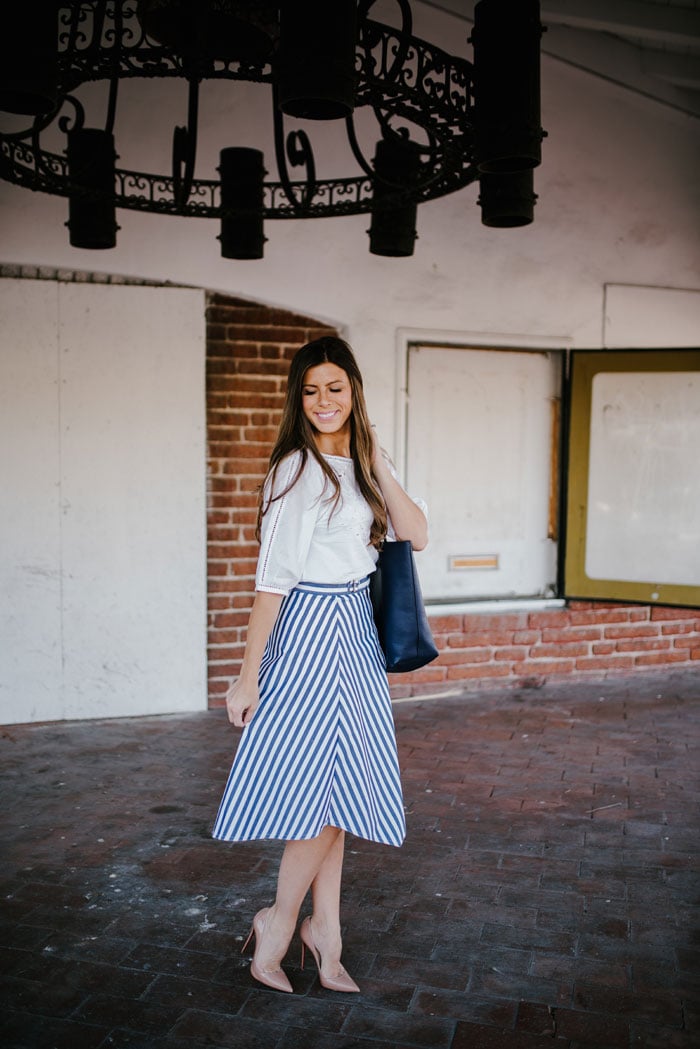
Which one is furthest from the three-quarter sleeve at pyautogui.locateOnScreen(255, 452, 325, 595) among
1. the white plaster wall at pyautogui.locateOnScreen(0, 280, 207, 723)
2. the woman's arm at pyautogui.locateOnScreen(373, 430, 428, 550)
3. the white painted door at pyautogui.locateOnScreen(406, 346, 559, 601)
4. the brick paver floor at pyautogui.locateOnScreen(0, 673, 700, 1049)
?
the white painted door at pyautogui.locateOnScreen(406, 346, 559, 601)

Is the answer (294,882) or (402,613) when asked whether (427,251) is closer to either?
(402,613)

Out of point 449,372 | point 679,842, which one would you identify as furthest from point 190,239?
point 679,842


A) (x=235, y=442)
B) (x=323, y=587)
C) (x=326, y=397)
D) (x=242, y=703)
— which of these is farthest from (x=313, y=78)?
(x=235, y=442)

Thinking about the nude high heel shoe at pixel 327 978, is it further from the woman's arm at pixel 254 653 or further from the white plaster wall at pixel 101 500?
the white plaster wall at pixel 101 500

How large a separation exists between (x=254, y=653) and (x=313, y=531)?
384 mm

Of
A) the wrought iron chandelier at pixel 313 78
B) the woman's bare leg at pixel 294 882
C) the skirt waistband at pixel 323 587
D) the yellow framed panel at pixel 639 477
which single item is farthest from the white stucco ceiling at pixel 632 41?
the woman's bare leg at pixel 294 882

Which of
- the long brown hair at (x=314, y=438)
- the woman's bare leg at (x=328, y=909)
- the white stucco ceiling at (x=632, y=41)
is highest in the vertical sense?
the white stucco ceiling at (x=632, y=41)

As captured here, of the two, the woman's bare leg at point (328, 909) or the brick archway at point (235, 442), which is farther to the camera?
the brick archway at point (235, 442)

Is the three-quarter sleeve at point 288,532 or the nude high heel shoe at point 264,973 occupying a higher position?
the three-quarter sleeve at point 288,532

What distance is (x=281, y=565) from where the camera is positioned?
278 cm

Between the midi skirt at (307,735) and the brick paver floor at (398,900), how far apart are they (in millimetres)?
576

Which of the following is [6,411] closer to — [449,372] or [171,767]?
[171,767]

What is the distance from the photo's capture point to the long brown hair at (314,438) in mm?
2926

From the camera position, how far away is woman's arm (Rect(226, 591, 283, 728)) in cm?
281
